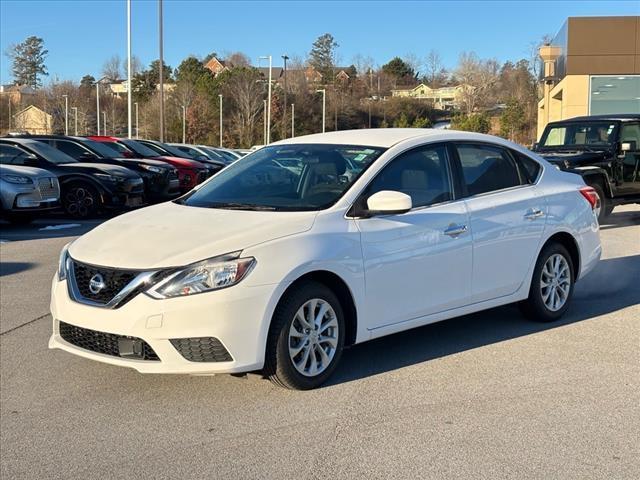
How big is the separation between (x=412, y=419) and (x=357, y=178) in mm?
1746

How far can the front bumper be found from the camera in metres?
4.23

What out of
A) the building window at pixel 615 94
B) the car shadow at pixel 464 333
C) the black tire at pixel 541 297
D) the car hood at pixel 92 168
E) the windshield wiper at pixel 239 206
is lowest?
the car shadow at pixel 464 333

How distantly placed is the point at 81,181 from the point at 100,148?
2.85 metres

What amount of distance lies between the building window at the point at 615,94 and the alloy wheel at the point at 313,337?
98.1ft

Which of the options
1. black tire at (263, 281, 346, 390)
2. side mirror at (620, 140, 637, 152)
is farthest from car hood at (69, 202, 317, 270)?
side mirror at (620, 140, 637, 152)

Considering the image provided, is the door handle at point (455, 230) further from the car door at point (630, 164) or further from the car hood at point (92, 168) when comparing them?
the car hood at point (92, 168)

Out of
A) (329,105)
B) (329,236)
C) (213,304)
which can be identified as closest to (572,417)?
(329,236)

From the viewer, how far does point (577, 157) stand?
42.3ft

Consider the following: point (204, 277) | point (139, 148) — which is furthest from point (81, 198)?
point (204, 277)

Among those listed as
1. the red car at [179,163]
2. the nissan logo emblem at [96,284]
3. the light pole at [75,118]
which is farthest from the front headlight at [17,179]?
the light pole at [75,118]

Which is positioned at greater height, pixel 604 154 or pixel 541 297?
pixel 604 154

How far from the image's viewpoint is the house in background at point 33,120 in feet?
242

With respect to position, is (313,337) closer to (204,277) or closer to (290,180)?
(204,277)

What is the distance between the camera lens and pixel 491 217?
5762 mm
